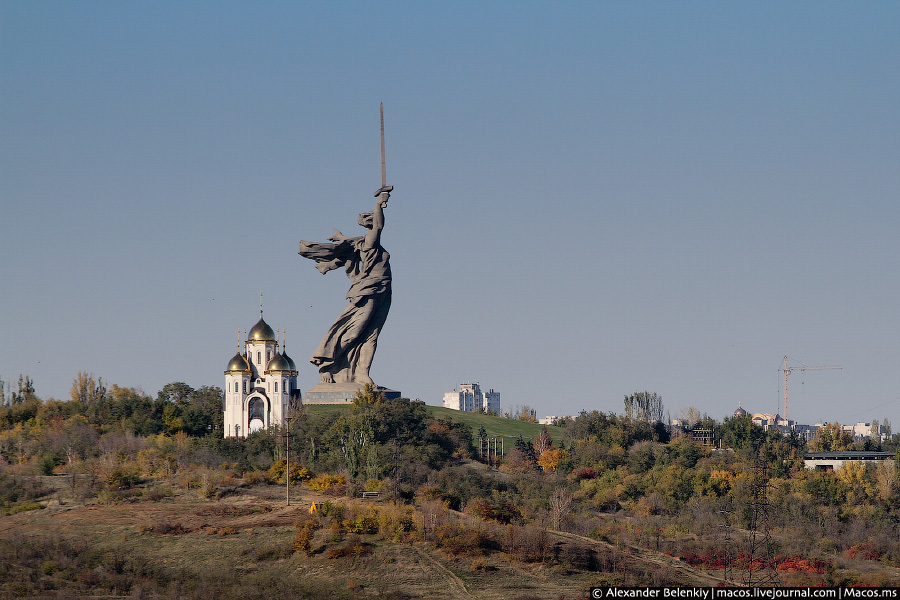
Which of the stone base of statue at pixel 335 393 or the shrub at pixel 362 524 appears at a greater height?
the stone base of statue at pixel 335 393

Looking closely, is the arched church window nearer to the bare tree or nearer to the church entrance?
the church entrance

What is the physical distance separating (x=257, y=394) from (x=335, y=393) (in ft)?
20.5

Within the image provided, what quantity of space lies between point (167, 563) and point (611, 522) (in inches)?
1007

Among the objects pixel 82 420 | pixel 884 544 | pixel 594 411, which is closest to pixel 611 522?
pixel 884 544

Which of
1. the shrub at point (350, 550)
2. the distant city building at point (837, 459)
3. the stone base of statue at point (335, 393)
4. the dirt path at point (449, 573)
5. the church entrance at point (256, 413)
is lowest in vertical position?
the dirt path at point (449, 573)

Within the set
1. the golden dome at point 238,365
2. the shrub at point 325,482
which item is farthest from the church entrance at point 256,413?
the shrub at point 325,482

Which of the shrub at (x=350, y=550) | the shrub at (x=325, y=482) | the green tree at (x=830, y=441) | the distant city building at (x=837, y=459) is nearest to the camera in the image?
the shrub at (x=350, y=550)

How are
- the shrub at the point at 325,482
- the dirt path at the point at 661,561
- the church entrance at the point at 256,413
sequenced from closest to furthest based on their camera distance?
the dirt path at the point at 661,561
the shrub at the point at 325,482
the church entrance at the point at 256,413

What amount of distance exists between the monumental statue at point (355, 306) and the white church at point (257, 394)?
2.25 m

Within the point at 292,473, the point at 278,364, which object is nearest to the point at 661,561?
Answer: the point at 292,473

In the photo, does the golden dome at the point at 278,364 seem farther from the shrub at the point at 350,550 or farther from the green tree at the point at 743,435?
the shrub at the point at 350,550

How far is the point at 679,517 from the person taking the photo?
68312 millimetres

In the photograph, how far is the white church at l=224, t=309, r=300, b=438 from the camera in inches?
3484

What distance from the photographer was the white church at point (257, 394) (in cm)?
8850
